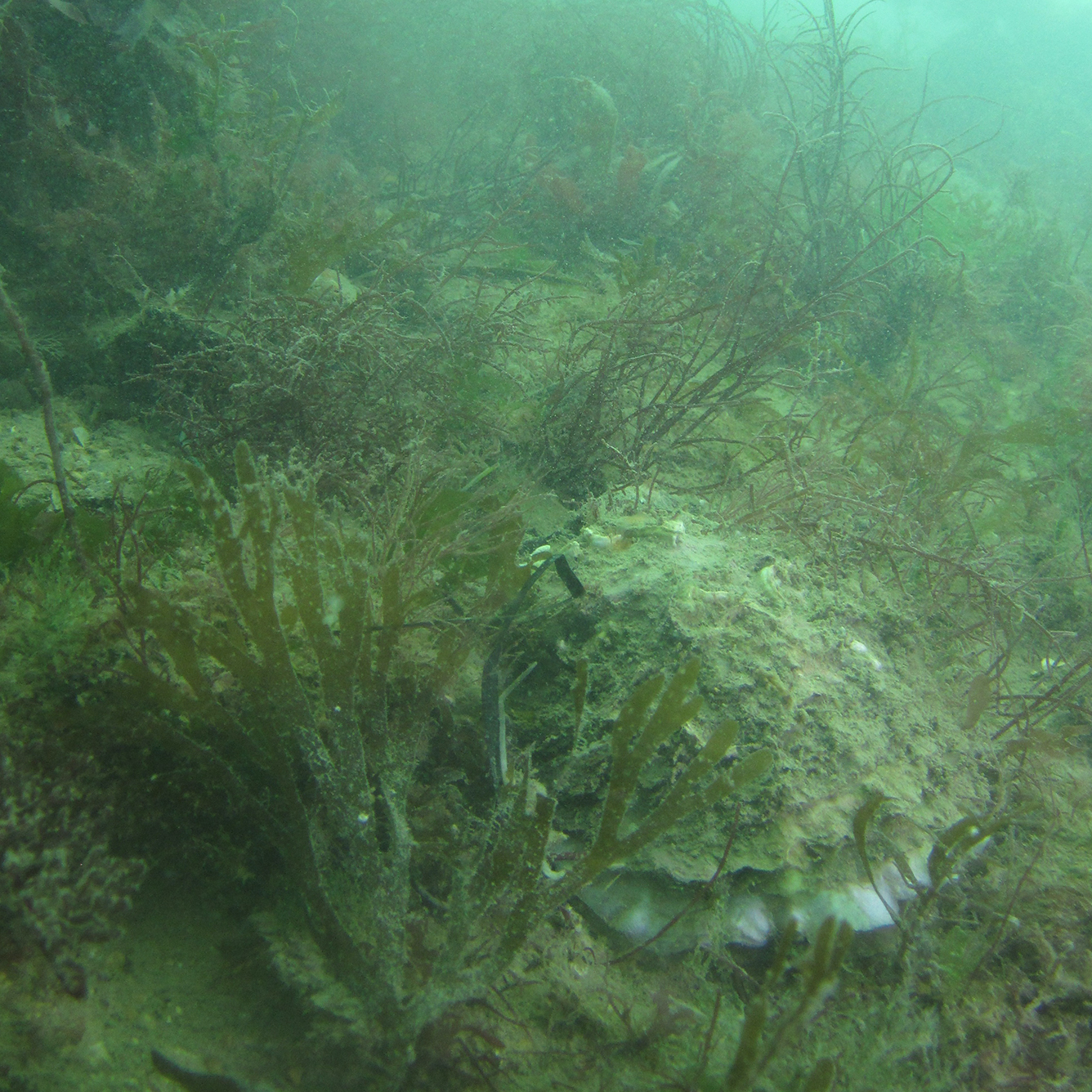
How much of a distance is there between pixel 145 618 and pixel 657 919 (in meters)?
1.55

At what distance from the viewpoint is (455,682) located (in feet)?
6.56

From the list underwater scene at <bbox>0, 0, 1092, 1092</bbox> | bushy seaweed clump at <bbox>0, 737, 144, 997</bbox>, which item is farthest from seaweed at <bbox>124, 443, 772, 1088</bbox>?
bushy seaweed clump at <bbox>0, 737, 144, 997</bbox>

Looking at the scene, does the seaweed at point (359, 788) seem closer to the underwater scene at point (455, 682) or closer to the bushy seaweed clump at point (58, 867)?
the underwater scene at point (455, 682)

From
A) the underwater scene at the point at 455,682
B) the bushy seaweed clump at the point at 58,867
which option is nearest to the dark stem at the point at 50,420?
the underwater scene at the point at 455,682

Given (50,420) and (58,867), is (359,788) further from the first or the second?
(50,420)

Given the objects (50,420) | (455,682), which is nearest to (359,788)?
(455,682)

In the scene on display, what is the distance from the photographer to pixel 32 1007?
47.8 inches

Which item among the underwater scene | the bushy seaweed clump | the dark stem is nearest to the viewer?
the bushy seaweed clump

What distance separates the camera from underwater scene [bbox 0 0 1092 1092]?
1.35 m

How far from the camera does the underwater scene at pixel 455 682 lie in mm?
1353

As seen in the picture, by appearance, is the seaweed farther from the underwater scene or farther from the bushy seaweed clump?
the bushy seaweed clump

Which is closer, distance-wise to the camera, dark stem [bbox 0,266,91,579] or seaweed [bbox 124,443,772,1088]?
seaweed [bbox 124,443,772,1088]

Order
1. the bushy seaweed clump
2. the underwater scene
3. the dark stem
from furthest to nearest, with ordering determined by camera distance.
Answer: the dark stem < the underwater scene < the bushy seaweed clump

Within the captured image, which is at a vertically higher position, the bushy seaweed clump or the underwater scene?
the underwater scene
